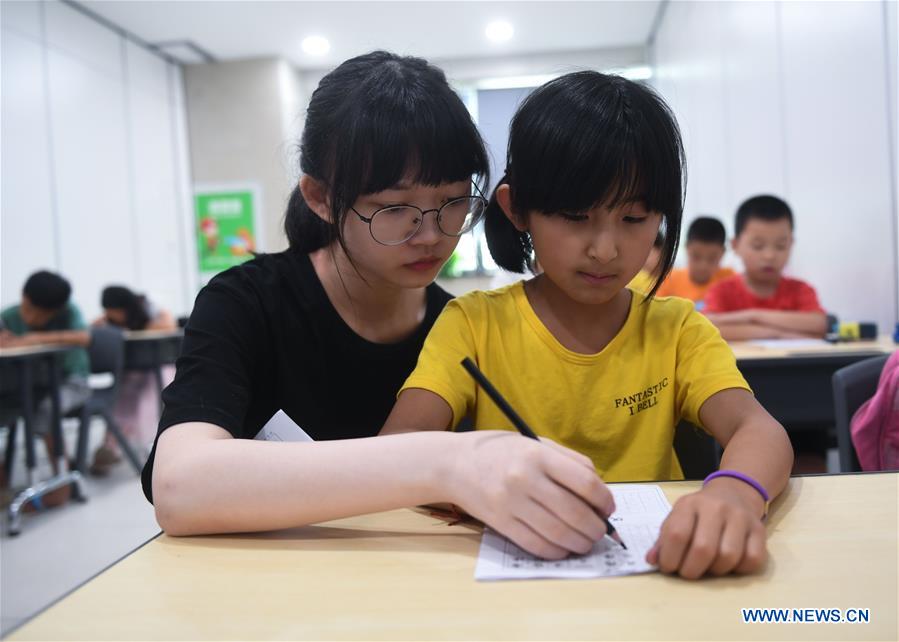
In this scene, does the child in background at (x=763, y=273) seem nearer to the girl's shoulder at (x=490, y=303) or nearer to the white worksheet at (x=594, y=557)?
the girl's shoulder at (x=490, y=303)

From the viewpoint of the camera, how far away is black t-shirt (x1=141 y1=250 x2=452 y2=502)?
994 mm

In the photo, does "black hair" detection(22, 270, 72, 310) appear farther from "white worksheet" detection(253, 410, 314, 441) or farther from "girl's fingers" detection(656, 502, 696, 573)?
"girl's fingers" detection(656, 502, 696, 573)

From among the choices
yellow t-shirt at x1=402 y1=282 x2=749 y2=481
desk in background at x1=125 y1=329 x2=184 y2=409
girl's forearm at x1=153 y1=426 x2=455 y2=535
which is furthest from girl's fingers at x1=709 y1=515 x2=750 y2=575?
desk in background at x1=125 y1=329 x2=184 y2=409

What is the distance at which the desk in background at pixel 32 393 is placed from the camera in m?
3.01

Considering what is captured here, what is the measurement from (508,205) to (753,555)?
1.95ft

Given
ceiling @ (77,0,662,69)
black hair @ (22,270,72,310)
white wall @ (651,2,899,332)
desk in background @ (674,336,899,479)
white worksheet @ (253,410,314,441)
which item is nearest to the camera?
white worksheet @ (253,410,314,441)

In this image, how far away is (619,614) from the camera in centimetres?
50

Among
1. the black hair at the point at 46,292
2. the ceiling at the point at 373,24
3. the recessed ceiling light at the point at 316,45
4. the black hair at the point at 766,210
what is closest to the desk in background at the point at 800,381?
the black hair at the point at 766,210

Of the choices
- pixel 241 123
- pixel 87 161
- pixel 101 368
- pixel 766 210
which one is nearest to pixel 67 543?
pixel 101 368

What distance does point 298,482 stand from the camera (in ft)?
2.18

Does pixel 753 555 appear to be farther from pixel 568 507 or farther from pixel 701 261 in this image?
pixel 701 261

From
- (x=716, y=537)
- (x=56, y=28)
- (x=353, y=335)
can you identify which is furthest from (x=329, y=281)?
(x=56, y=28)

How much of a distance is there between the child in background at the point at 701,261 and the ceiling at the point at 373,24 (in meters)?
3.02

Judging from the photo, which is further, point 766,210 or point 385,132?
point 766,210
